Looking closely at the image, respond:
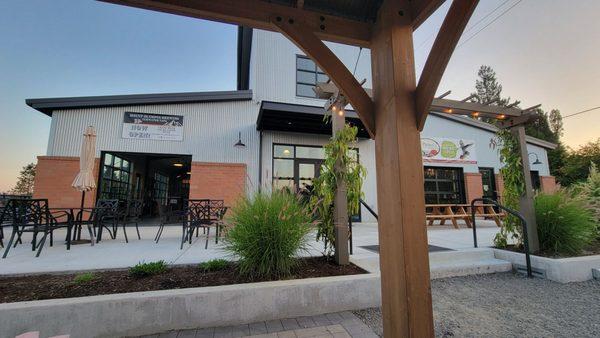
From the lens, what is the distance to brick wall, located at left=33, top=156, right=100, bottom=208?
742 cm

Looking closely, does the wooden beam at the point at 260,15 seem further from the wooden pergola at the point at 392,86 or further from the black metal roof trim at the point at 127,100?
the black metal roof trim at the point at 127,100

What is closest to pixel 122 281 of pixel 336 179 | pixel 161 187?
pixel 336 179

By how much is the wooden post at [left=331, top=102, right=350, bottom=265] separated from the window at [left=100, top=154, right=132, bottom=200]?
8.38 meters

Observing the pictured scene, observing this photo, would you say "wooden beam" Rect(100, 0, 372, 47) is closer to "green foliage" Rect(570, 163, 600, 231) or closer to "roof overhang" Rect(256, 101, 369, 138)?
"roof overhang" Rect(256, 101, 369, 138)

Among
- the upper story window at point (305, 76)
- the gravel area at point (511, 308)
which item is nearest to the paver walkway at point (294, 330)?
the gravel area at point (511, 308)

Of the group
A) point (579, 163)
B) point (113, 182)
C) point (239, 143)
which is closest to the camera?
point (239, 143)

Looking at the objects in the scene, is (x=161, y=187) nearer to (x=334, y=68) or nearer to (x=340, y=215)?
(x=340, y=215)

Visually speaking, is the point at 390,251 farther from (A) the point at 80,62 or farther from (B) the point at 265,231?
(A) the point at 80,62

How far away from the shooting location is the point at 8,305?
1938mm

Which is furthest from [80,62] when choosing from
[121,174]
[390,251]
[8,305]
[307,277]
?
[390,251]

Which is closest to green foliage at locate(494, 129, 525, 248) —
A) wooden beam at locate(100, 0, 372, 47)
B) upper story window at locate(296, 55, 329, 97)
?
wooden beam at locate(100, 0, 372, 47)

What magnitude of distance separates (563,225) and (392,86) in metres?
4.59

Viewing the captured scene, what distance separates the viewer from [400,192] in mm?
1528

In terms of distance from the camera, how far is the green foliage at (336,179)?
11.3ft
